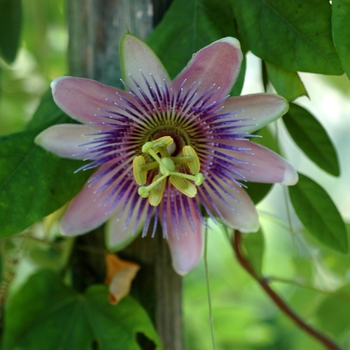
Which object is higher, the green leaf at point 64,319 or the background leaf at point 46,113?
the background leaf at point 46,113

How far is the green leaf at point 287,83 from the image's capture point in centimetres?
73

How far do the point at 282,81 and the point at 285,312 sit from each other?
0.55 meters

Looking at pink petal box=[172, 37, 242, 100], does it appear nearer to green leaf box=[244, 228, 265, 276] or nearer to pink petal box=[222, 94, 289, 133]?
pink petal box=[222, 94, 289, 133]

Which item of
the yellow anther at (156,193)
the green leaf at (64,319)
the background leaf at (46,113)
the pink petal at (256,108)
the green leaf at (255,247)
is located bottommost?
the green leaf at (64,319)

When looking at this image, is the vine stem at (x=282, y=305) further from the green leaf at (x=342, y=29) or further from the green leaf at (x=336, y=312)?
the green leaf at (x=342, y=29)

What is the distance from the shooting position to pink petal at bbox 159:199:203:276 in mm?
769

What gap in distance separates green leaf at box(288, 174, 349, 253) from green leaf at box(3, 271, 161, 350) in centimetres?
33

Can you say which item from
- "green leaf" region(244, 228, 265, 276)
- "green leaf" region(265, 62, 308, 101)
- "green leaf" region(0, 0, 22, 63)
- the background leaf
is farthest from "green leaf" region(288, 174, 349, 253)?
"green leaf" region(0, 0, 22, 63)

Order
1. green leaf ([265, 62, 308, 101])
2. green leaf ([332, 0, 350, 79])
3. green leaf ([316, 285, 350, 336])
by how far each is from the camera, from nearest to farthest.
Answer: green leaf ([332, 0, 350, 79]) < green leaf ([265, 62, 308, 101]) < green leaf ([316, 285, 350, 336])

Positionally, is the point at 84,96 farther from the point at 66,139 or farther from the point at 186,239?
the point at 186,239

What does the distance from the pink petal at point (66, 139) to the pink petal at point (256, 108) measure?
0.20 m

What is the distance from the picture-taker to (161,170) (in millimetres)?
691

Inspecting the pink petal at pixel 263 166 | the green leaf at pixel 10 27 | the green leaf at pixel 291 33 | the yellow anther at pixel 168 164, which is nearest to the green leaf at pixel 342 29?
the green leaf at pixel 291 33

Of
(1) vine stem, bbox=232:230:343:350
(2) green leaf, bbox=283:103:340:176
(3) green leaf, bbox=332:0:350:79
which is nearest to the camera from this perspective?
(3) green leaf, bbox=332:0:350:79
